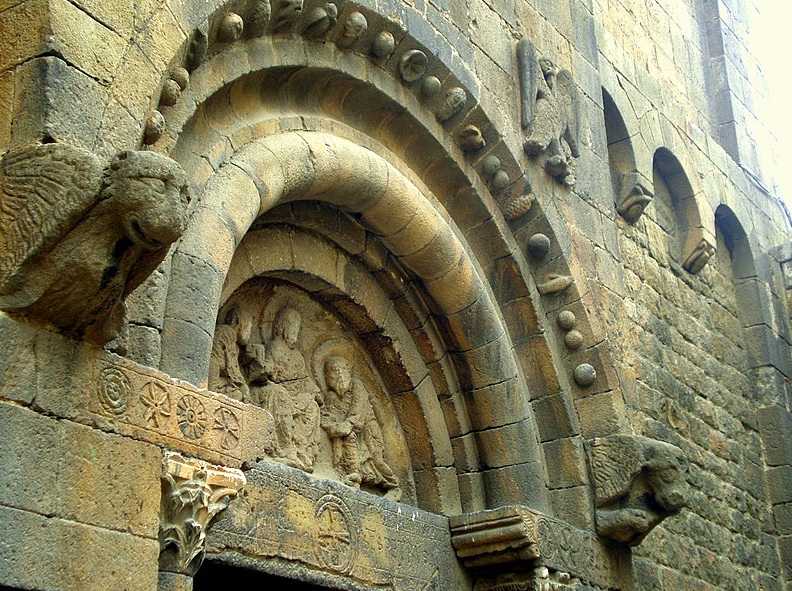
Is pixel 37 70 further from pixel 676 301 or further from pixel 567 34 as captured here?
pixel 676 301

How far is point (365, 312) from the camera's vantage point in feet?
18.3

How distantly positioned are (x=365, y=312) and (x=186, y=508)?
2.34m

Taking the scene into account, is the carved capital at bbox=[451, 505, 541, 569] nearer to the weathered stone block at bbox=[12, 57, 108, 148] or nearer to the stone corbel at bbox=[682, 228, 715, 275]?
the weathered stone block at bbox=[12, 57, 108, 148]

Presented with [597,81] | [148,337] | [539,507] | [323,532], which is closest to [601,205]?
[597,81]

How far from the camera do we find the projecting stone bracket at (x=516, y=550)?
209 inches

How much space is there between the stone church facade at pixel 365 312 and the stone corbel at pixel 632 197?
0.07ft

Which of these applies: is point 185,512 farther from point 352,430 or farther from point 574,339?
point 574,339

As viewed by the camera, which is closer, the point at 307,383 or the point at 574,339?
the point at 307,383

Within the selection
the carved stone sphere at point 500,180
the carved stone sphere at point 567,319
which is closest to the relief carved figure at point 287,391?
the carved stone sphere at point 500,180

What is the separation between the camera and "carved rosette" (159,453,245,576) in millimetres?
3311

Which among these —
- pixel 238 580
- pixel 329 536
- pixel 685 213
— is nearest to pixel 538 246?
pixel 329 536

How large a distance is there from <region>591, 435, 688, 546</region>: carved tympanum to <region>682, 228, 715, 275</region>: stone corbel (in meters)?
2.84

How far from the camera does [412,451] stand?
5.71 meters

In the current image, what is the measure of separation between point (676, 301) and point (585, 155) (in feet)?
6.04
